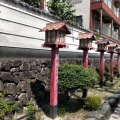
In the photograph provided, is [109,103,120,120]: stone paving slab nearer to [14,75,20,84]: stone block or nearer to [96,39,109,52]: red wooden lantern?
[14,75,20,84]: stone block

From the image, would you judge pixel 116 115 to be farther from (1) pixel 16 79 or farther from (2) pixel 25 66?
(1) pixel 16 79

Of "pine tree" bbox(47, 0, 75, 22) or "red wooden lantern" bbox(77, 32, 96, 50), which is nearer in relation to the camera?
"red wooden lantern" bbox(77, 32, 96, 50)

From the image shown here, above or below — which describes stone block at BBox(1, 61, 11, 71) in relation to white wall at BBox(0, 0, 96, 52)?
below

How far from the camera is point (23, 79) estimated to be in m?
6.71

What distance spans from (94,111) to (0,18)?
14.6 feet

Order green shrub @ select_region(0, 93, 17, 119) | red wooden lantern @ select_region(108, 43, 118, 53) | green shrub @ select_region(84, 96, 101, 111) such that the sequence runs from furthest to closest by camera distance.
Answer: red wooden lantern @ select_region(108, 43, 118, 53)
green shrub @ select_region(84, 96, 101, 111)
green shrub @ select_region(0, 93, 17, 119)

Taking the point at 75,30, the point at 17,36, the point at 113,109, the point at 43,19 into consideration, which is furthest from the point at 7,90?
the point at 75,30

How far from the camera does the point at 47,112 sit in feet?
21.5

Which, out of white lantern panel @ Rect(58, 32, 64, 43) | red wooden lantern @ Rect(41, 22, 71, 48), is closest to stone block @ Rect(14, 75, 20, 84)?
red wooden lantern @ Rect(41, 22, 71, 48)

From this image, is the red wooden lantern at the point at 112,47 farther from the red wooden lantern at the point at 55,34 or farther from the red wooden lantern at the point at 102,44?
Answer: the red wooden lantern at the point at 55,34

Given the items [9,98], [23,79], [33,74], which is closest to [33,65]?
[33,74]

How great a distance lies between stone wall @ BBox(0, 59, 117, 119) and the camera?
595 cm

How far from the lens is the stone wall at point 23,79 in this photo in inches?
234

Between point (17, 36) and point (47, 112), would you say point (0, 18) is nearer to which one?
point (17, 36)
